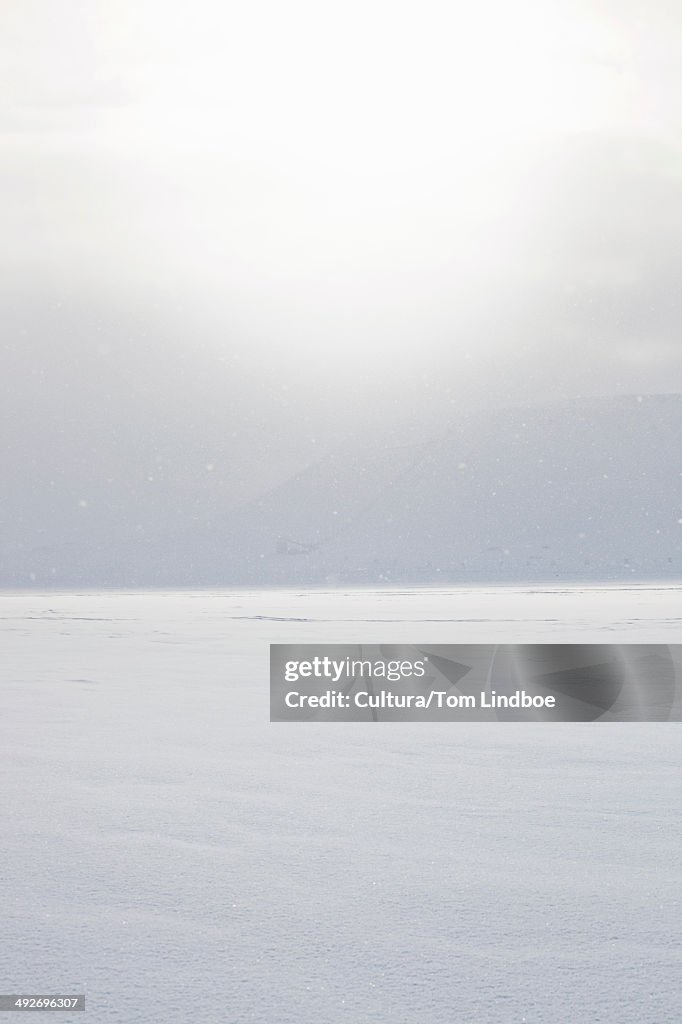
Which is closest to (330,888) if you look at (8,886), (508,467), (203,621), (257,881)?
(257,881)

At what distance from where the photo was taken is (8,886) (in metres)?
3.97

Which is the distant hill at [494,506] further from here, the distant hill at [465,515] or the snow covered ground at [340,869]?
the snow covered ground at [340,869]

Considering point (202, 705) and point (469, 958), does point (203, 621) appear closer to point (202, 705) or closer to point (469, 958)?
point (202, 705)

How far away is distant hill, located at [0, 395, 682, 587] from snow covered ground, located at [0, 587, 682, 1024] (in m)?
107

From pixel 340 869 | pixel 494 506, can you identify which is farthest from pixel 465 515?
pixel 340 869

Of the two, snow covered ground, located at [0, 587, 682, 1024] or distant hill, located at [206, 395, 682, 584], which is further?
distant hill, located at [206, 395, 682, 584]

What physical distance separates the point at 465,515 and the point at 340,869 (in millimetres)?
139084

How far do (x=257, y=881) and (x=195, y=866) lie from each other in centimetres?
34

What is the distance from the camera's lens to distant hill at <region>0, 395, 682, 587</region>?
Result: 129250 mm

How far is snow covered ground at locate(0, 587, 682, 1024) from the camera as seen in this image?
9.83 ft

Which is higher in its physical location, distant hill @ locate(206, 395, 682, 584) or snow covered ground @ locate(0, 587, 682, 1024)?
distant hill @ locate(206, 395, 682, 584)

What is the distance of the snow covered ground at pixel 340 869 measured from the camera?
2996mm

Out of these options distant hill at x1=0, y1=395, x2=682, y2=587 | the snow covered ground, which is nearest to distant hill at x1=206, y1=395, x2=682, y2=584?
distant hill at x1=0, y1=395, x2=682, y2=587

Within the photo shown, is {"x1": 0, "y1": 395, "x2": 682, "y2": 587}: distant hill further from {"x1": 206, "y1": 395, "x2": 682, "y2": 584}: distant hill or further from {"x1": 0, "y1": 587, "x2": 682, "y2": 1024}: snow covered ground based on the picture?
{"x1": 0, "y1": 587, "x2": 682, "y2": 1024}: snow covered ground
